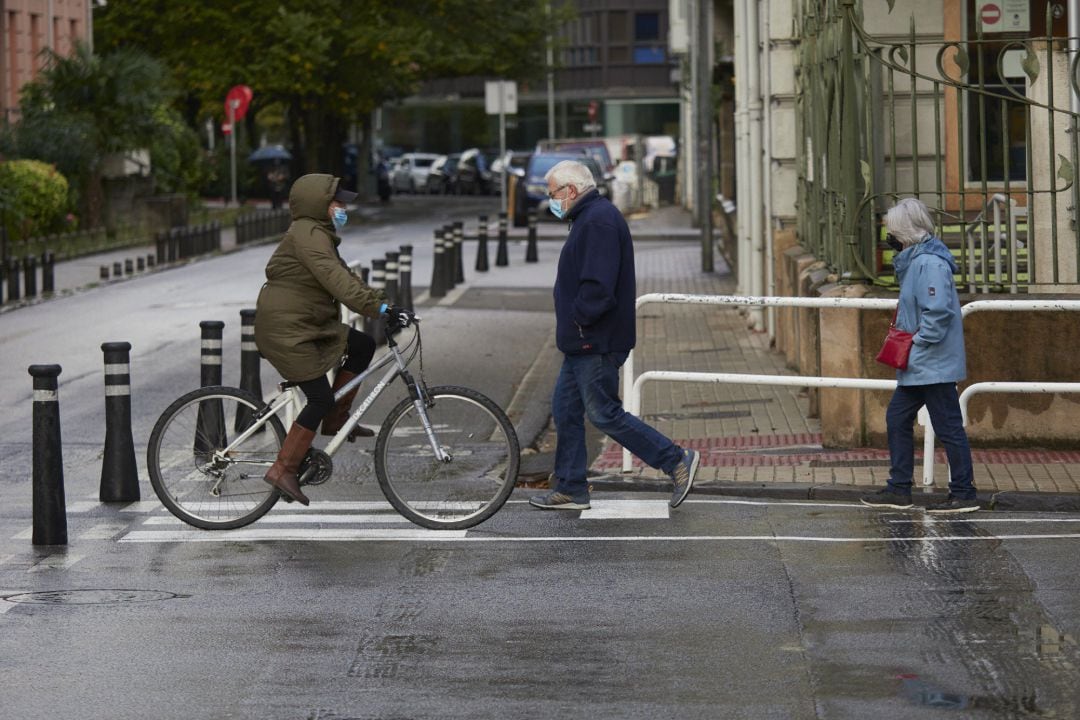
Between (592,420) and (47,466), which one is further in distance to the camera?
(592,420)

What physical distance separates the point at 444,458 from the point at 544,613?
2.13 meters

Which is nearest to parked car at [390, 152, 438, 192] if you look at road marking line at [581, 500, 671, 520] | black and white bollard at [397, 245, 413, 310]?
black and white bollard at [397, 245, 413, 310]

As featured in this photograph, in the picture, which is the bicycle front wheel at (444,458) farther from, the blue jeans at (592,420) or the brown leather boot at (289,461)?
the blue jeans at (592,420)

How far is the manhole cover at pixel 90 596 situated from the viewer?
7.87m

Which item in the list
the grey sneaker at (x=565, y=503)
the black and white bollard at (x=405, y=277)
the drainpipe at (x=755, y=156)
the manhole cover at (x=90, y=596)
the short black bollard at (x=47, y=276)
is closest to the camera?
the manhole cover at (x=90, y=596)

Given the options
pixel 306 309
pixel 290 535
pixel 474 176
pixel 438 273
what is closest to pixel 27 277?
pixel 438 273

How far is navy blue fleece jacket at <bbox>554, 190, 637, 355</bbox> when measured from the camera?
9527 millimetres

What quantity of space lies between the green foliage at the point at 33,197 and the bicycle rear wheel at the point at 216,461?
23972mm

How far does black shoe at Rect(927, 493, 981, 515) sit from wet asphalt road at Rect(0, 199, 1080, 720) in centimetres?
15

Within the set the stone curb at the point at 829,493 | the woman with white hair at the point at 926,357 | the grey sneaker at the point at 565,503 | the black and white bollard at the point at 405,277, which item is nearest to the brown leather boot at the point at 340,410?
the grey sneaker at the point at 565,503

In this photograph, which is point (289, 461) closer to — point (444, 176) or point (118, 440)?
point (118, 440)

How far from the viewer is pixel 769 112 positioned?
1792 cm

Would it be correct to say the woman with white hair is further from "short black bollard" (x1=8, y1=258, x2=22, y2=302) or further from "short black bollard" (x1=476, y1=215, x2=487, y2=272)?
"short black bollard" (x1=476, y1=215, x2=487, y2=272)

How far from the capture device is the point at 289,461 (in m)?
9.49
